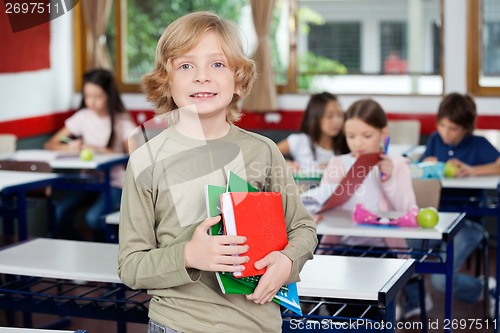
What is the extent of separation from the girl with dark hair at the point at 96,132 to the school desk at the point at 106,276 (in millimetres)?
2822

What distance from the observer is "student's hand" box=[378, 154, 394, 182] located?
362 cm

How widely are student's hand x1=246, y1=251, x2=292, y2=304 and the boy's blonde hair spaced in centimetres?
36

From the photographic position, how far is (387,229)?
3.16 m

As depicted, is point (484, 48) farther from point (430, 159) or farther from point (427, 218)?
point (427, 218)

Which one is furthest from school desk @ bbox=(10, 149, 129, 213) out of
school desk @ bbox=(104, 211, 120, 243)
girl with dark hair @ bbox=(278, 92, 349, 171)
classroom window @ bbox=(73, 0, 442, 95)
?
school desk @ bbox=(104, 211, 120, 243)

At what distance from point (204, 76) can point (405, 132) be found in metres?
4.17

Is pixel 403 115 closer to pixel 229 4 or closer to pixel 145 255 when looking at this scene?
pixel 229 4

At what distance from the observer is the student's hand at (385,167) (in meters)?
3.62

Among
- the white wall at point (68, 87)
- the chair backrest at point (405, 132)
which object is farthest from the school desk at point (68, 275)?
the white wall at point (68, 87)

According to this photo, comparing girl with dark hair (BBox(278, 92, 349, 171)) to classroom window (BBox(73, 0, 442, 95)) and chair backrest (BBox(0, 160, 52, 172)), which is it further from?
classroom window (BBox(73, 0, 442, 95))

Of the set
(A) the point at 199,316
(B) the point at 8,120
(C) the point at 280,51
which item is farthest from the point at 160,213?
(C) the point at 280,51

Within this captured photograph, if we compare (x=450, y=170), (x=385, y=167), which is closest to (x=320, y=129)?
(x=450, y=170)

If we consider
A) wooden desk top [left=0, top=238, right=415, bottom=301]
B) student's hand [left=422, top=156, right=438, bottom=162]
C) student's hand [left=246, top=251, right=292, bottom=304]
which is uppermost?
student's hand [left=246, top=251, right=292, bottom=304]

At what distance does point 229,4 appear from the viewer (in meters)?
6.68
